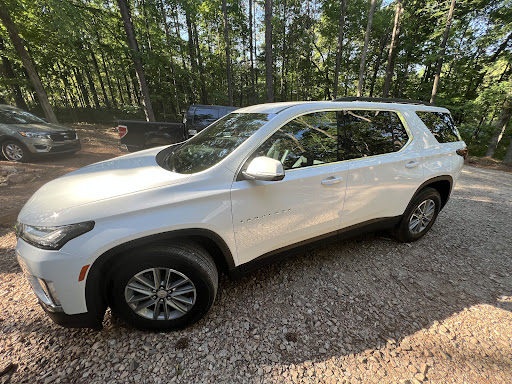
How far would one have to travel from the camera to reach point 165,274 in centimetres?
171

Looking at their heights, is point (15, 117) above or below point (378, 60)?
below

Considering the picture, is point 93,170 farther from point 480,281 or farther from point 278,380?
point 480,281

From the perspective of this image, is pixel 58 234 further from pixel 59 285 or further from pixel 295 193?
pixel 295 193

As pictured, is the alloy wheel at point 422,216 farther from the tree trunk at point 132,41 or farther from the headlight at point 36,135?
the tree trunk at point 132,41

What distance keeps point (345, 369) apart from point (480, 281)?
208 cm

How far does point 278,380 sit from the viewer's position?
152 cm

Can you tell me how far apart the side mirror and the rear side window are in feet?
7.55

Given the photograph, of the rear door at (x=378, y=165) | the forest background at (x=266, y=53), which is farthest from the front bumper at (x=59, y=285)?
the forest background at (x=266, y=53)

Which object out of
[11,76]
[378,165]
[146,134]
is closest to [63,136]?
[146,134]

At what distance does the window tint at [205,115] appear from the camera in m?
8.16

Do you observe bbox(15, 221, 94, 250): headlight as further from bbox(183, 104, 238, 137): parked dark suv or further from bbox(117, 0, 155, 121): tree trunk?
bbox(117, 0, 155, 121): tree trunk

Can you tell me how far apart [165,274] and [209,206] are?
0.64 meters

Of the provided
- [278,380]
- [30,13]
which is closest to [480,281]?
[278,380]

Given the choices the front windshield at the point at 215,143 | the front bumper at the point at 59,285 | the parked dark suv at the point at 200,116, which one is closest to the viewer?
the front bumper at the point at 59,285
